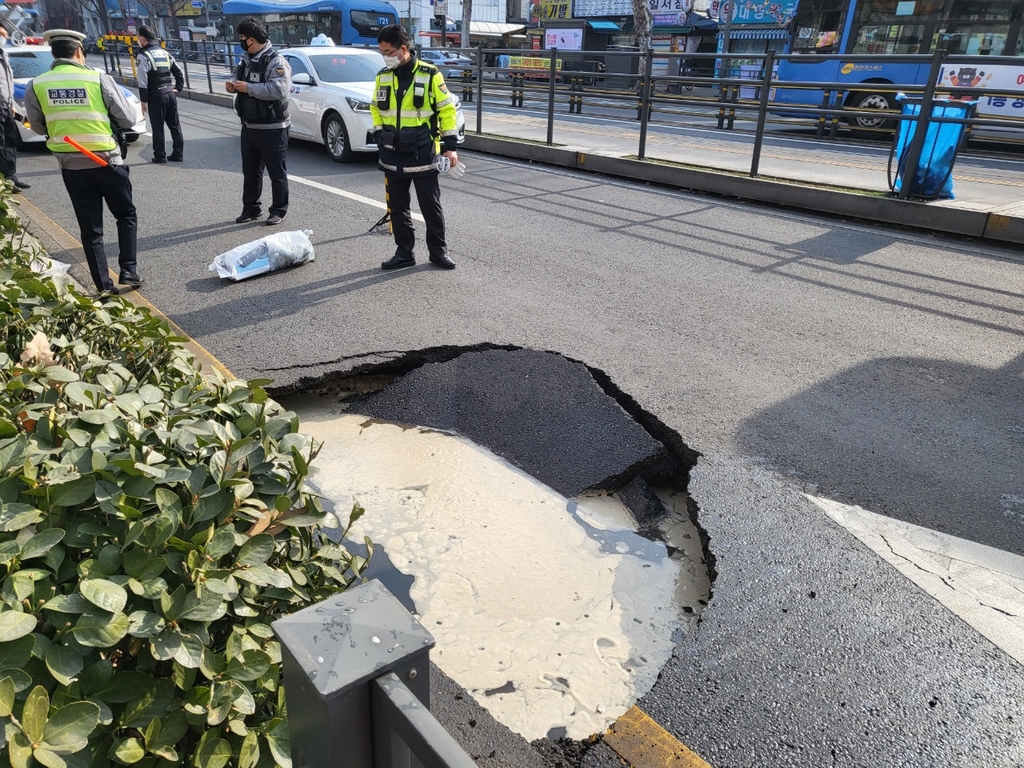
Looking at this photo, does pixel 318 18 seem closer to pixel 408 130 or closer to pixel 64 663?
pixel 408 130

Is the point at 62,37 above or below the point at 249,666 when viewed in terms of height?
above

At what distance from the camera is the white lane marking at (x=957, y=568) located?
271cm

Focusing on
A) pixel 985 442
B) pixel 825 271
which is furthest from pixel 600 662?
pixel 825 271

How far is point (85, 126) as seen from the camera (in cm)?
529

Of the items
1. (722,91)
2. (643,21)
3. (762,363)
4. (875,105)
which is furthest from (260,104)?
(643,21)

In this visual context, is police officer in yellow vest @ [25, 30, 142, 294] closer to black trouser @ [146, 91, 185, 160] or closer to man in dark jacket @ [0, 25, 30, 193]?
man in dark jacket @ [0, 25, 30, 193]

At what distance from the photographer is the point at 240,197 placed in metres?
9.31

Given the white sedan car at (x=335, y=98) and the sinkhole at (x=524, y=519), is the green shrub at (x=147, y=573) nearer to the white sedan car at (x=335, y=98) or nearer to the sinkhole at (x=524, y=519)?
the sinkhole at (x=524, y=519)

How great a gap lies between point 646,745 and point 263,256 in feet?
17.1

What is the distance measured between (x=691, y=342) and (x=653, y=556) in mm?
2228

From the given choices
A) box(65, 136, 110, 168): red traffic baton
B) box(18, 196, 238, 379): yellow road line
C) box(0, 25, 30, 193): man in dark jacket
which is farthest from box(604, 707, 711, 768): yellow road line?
box(0, 25, 30, 193): man in dark jacket

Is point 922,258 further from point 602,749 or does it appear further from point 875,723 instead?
point 602,749

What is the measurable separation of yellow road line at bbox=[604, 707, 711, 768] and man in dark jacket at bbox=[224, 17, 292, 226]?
671 cm

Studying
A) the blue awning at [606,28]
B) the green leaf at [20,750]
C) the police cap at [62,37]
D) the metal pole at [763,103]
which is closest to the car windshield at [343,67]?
the metal pole at [763,103]
